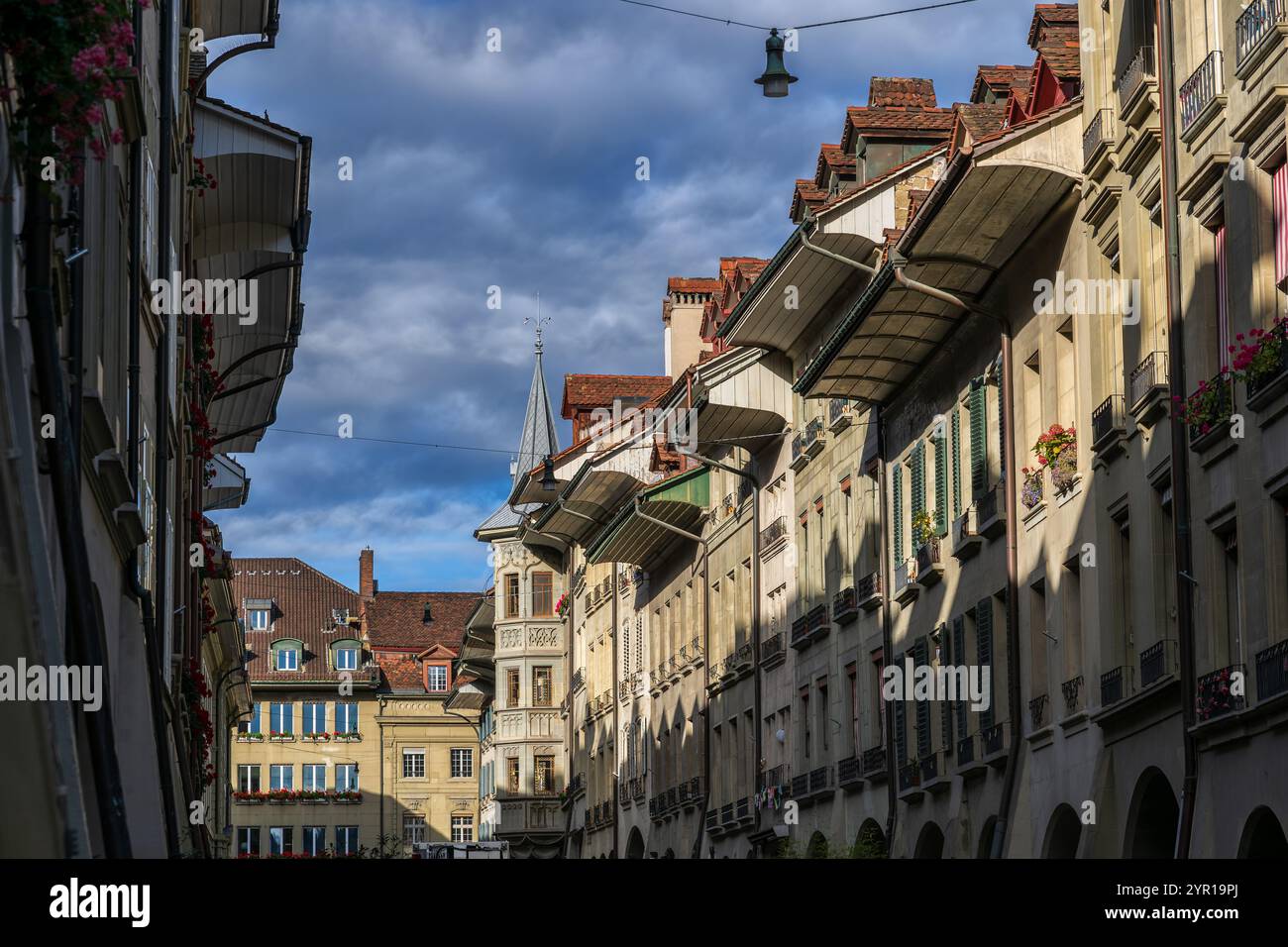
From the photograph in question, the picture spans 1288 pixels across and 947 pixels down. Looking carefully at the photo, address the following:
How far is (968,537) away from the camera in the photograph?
104 ft

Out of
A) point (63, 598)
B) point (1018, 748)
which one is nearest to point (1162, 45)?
point (1018, 748)

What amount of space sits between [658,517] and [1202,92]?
108 ft

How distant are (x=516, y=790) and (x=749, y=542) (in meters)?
28.1

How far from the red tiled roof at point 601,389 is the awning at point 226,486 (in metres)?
30.1

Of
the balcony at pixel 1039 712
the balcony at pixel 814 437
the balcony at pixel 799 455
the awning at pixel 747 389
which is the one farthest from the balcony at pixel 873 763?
the awning at pixel 747 389

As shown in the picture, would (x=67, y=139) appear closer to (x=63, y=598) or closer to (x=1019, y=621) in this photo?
(x=63, y=598)

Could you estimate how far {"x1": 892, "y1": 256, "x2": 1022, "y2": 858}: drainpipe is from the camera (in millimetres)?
29422

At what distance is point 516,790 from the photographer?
74.7 metres

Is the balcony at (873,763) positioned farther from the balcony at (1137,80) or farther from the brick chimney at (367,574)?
the brick chimney at (367,574)

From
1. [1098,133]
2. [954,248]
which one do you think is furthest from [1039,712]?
[1098,133]

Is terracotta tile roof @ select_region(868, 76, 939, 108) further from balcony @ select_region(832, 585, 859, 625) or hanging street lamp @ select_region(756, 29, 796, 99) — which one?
hanging street lamp @ select_region(756, 29, 796, 99)

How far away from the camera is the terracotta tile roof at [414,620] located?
383 feet

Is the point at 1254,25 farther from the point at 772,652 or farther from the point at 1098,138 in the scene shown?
the point at 772,652
